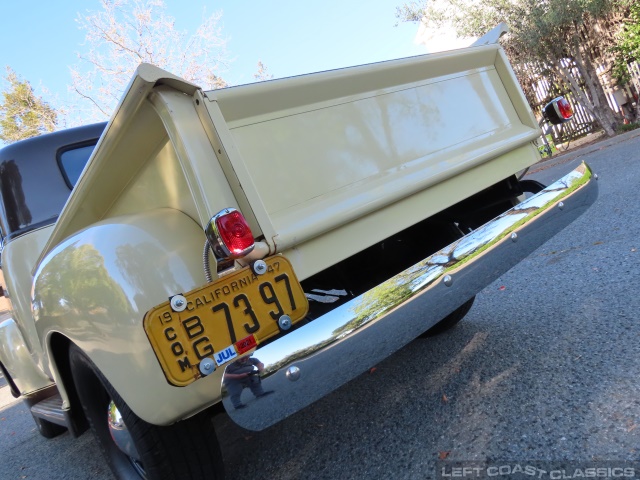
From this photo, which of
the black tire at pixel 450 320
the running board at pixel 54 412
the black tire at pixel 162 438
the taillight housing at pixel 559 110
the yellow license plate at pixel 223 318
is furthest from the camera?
the black tire at pixel 450 320

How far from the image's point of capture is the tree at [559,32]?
933cm

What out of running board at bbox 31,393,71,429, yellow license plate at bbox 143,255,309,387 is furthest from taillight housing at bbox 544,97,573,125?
running board at bbox 31,393,71,429

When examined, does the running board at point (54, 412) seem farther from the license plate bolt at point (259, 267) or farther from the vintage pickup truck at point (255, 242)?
the license plate bolt at point (259, 267)

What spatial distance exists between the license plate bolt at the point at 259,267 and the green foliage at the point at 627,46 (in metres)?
11.1

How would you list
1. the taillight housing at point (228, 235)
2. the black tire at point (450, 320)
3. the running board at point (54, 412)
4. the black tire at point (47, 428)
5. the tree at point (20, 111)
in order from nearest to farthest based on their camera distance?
the taillight housing at point (228, 235) < the running board at point (54, 412) < the black tire at point (450, 320) < the black tire at point (47, 428) < the tree at point (20, 111)

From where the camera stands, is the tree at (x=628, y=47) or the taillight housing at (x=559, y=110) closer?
the taillight housing at (x=559, y=110)

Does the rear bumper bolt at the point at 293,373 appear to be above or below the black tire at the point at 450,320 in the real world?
above

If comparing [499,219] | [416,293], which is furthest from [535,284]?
[416,293]

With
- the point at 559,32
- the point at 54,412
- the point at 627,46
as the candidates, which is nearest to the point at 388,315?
the point at 54,412

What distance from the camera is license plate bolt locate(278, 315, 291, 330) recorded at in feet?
5.31

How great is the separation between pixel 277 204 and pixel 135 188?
0.64 meters

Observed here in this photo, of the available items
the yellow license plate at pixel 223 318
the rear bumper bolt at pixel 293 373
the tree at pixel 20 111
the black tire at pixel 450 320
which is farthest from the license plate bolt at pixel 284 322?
the tree at pixel 20 111

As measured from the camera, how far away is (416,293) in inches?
71.3

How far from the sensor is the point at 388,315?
1722 millimetres
